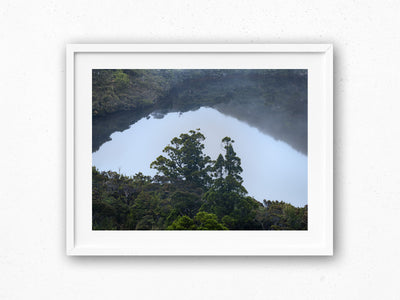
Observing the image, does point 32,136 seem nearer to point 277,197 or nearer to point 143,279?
point 143,279

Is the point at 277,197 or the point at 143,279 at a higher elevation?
the point at 277,197

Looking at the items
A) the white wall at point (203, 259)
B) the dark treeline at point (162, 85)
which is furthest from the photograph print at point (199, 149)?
the white wall at point (203, 259)

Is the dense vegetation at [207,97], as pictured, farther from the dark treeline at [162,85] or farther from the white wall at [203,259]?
the white wall at [203,259]

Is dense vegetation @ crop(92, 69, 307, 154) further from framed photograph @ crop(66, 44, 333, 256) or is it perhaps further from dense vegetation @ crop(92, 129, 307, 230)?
dense vegetation @ crop(92, 129, 307, 230)

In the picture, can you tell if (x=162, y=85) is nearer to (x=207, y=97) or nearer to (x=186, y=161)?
(x=207, y=97)

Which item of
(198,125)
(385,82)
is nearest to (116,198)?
(198,125)

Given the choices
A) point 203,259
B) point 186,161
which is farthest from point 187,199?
point 203,259

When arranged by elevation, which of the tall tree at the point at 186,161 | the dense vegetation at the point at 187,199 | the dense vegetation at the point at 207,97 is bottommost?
the dense vegetation at the point at 187,199

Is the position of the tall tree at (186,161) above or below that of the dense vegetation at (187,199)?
above

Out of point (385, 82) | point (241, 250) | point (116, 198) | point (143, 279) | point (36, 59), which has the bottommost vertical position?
point (143, 279)
